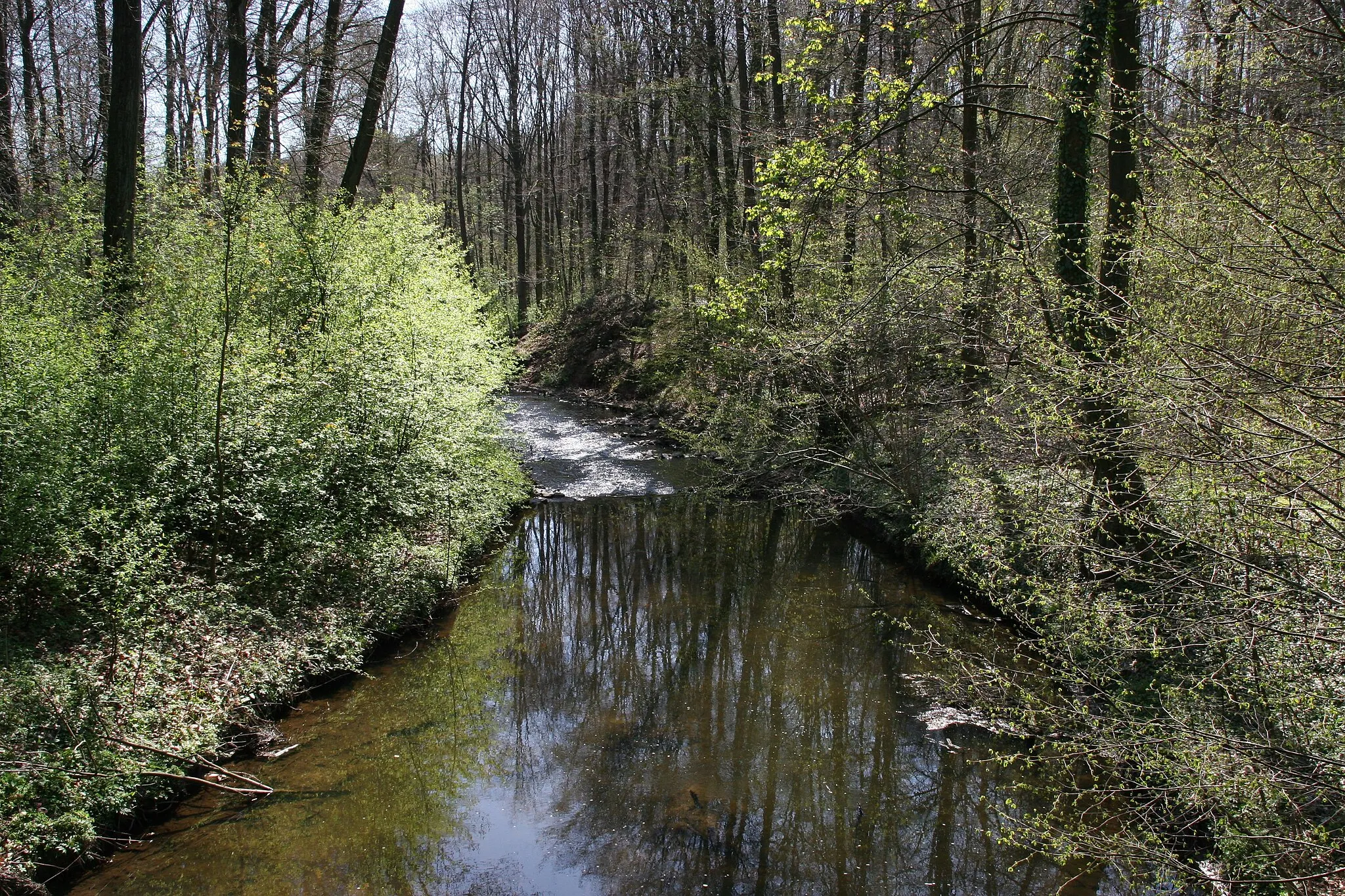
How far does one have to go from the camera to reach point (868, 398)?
42.3ft

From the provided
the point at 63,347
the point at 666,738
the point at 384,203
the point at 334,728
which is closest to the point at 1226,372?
the point at 666,738

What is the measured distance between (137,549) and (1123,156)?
8.85 m

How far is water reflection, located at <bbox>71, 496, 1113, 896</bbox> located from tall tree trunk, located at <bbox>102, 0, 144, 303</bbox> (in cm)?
528

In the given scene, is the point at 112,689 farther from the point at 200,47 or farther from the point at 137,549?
the point at 200,47

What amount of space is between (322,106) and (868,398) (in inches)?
420

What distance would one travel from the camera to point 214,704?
21.2 ft

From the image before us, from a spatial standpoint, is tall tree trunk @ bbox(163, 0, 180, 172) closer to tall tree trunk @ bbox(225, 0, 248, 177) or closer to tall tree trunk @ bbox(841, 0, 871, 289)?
tall tree trunk @ bbox(225, 0, 248, 177)

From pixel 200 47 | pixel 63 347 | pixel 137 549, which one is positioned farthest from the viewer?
pixel 200 47

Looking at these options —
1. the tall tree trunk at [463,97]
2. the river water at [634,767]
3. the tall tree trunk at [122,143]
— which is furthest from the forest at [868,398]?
the tall tree trunk at [463,97]

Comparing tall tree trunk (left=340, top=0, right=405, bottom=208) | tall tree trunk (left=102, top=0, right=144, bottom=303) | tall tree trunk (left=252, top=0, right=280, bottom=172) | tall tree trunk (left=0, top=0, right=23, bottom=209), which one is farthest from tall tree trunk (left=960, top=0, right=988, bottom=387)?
tall tree trunk (left=0, top=0, right=23, bottom=209)

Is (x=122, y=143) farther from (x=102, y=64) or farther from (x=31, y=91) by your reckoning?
(x=31, y=91)

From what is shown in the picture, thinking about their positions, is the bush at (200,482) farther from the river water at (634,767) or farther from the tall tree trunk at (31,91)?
the tall tree trunk at (31,91)

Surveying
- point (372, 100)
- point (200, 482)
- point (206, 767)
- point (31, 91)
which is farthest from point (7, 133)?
point (206, 767)

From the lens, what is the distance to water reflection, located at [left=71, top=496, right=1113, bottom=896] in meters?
5.64
